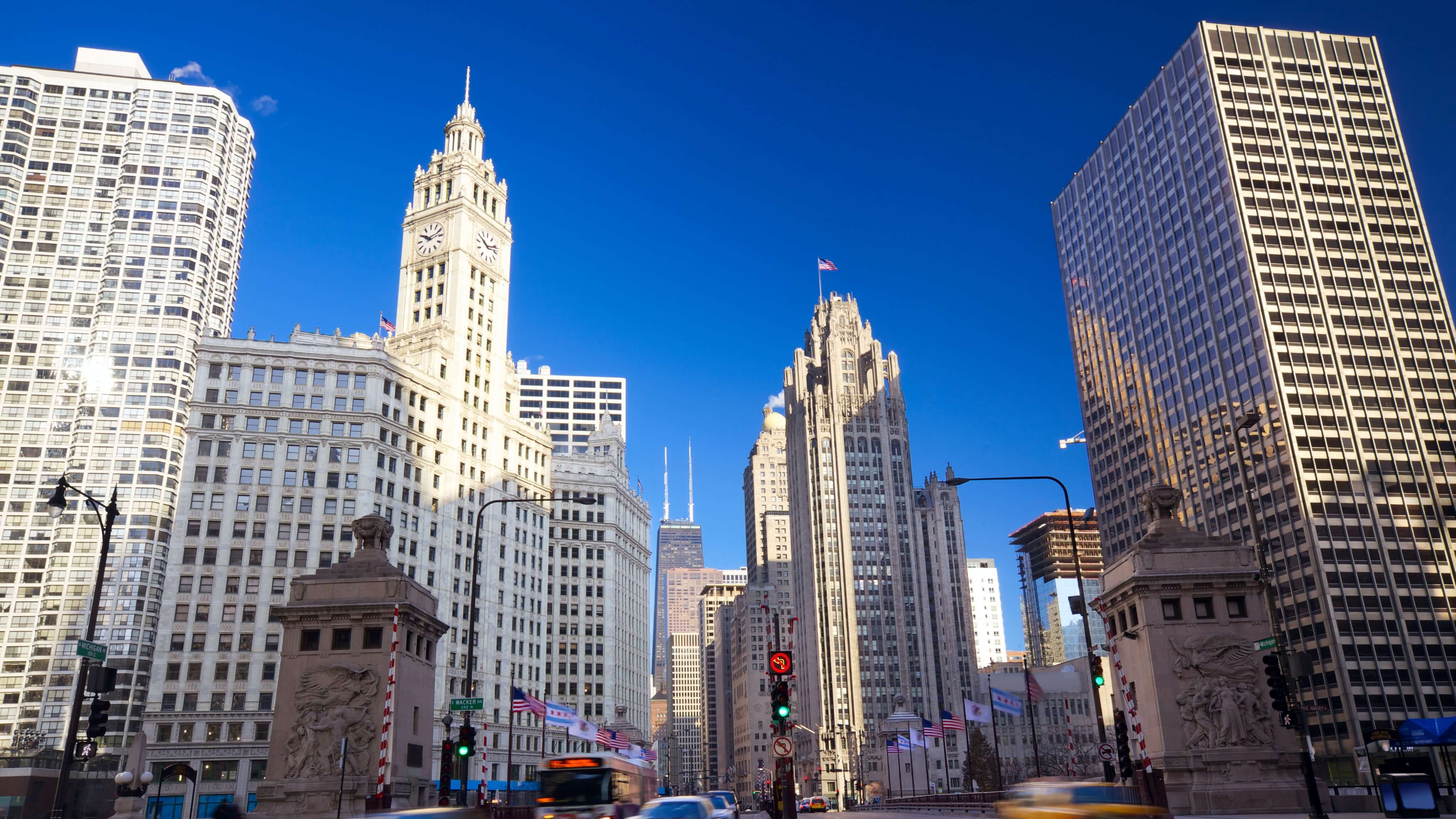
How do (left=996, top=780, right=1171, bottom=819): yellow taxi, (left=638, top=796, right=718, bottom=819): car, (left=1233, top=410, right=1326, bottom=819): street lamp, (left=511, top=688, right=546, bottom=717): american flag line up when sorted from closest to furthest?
(left=996, top=780, right=1171, bottom=819): yellow taxi → (left=638, top=796, right=718, bottom=819): car → (left=1233, top=410, right=1326, bottom=819): street lamp → (left=511, top=688, right=546, bottom=717): american flag

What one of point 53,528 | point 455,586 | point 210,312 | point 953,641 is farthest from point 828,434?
point 53,528

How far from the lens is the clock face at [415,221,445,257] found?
12750 cm

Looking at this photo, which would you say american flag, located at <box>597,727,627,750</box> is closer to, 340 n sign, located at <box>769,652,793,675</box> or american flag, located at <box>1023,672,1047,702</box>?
american flag, located at <box>1023,672,1047,702</box>

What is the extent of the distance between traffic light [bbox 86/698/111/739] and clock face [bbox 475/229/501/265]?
102 metres

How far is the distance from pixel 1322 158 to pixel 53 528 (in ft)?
527

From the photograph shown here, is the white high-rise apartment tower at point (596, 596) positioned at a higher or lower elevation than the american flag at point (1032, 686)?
higher

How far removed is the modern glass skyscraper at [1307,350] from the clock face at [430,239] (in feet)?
312

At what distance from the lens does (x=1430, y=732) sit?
72250 millimetres

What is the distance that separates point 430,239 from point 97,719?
4126 inches

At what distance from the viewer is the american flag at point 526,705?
5346 cm

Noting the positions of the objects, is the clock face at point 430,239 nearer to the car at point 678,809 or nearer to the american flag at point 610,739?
the american flag at point 610,739

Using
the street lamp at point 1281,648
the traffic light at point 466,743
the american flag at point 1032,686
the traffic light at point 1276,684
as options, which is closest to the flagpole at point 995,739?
the american flag at point 1032,686

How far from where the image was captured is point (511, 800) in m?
110

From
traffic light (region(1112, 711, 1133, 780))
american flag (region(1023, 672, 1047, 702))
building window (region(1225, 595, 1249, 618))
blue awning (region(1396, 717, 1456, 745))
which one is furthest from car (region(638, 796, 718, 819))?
blue awning (region(1396, 717, 1456, 745))
